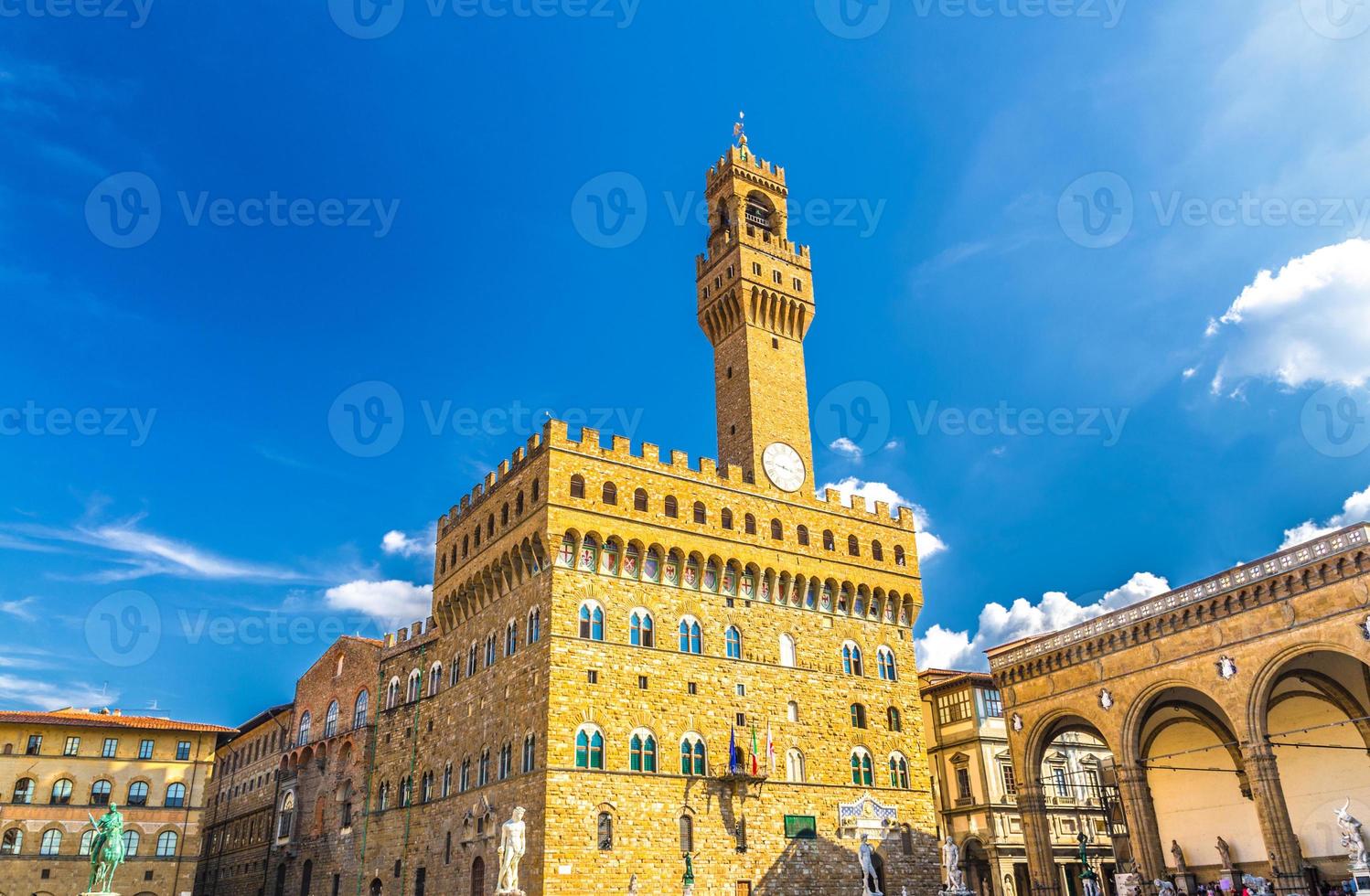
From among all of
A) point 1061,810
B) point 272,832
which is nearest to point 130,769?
point 272,832

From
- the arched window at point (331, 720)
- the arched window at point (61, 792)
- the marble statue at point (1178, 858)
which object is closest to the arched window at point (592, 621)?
the arched window at point (331, 720)

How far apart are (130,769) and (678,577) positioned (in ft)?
129

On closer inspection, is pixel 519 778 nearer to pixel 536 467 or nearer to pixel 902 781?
pixel 536 467

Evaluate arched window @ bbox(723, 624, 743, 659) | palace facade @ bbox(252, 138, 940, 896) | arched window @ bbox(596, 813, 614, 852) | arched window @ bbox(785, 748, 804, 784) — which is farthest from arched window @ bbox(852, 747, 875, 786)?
arched window @ bbox(596, 813, 614, 852)

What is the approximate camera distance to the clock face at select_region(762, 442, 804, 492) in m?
46.4

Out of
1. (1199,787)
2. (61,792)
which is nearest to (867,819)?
(1199,787)

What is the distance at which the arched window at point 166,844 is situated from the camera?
5842 cm

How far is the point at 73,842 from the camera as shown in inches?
2233

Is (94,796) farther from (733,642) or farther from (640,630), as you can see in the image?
(733,642)

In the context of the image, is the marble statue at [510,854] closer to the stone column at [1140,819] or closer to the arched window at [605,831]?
the arched window at [605,831]

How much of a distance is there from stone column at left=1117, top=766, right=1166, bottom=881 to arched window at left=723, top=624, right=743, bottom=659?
16.0 m

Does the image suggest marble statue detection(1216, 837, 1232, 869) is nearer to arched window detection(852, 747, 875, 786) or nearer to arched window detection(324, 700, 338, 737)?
arched window detection(852, 747, 875, 786)

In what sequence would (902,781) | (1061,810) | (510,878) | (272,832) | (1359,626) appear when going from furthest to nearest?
(272,832)
(1061,810)
(902,781)
(1359,626)
(510,878)

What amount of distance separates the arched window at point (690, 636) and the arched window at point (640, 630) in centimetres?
145
